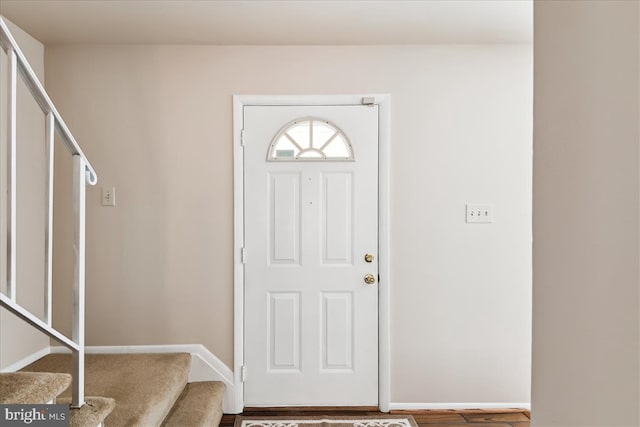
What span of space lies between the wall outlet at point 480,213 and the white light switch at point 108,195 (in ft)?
7.36

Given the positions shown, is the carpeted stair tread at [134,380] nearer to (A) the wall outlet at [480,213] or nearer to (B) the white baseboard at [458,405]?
(B) the white baseboard at [458,405]

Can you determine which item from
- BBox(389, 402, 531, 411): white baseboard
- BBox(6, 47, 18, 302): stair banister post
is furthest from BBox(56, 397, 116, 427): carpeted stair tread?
BBox(389, 402, 531, 411): white baseboard

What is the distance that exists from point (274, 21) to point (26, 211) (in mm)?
1777

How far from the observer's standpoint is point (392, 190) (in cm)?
307

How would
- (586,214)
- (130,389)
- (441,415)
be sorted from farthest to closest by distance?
(441,415)
(130,389)
(586,214)

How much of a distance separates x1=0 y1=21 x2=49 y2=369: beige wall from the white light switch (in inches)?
13.7

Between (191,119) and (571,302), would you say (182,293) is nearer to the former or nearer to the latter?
(191,119)

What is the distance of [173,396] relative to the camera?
2.54m

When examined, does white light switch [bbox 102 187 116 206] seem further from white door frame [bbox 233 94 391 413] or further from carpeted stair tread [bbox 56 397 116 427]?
carpeted stair tread [bbox 56 397 116 427]

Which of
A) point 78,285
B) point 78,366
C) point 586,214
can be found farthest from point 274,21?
point 586,214

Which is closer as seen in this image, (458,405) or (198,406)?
(198,406)

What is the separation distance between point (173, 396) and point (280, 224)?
3.80 feet
